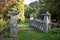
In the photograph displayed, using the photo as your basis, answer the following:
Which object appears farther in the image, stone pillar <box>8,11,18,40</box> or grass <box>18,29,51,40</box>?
grass <box>18,29,51,40</box>

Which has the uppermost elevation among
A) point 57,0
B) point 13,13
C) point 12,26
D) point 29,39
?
point 57,0

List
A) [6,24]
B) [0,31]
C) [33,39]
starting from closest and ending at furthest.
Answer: [33,39] < [0,31] < [6,24]

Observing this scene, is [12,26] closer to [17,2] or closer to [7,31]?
[7,31]

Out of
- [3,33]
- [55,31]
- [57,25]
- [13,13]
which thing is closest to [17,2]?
[57,25]

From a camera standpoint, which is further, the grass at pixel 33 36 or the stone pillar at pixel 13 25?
the grass at pixel 33 36

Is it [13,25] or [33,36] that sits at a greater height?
[13,25]

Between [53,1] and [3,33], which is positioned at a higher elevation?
[53,1]

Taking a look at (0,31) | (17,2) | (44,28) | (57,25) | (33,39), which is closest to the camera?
(33,39)

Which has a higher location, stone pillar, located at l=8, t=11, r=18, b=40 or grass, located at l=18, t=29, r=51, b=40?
stone pillar, located at l=8, t=11, r=18, b=40

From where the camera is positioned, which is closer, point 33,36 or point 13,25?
point 13,25

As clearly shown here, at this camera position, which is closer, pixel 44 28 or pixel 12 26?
pixel 12 26

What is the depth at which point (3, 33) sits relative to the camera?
46.4 feet

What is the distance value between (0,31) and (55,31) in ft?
18.2

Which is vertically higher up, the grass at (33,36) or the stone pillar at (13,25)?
the stone pillar at (13,25)
